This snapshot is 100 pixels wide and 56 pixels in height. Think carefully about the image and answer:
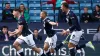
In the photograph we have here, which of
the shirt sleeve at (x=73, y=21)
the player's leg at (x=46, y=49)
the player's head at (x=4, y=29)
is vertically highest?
the shirt sleeve at (x=73, y=21)

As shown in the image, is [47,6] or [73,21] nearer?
[73,21]

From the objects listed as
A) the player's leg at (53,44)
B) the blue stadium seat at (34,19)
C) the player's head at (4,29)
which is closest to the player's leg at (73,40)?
the player's leg at (53,44)

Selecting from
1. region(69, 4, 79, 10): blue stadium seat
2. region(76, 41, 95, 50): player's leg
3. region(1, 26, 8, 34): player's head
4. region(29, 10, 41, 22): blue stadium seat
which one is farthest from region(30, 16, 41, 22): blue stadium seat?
region(76, 41, 95, 50): player's leg

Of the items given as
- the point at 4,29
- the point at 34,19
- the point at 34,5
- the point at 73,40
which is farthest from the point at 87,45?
the point at 34,5

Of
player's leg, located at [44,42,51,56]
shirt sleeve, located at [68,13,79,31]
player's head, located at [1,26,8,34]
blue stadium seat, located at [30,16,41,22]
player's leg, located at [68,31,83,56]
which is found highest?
shirt sleeve, located at [68,13,79,31]

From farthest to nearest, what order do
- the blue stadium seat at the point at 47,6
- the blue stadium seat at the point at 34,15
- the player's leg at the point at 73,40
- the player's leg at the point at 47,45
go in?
the blue stadium seat at the point at 47,6
the blue stadium seat at the point at 34,15
the player's leg at the point at 47,45
the player's leg at the point at 73,40

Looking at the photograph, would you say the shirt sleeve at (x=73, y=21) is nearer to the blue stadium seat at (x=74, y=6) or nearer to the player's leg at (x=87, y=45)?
the player's leg at (x=87, y=45)

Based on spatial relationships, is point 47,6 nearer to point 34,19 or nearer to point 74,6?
point 34,19

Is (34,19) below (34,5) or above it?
below

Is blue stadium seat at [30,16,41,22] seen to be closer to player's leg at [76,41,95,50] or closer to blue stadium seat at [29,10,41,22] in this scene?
blue stadium seat at [29,10,41,22]

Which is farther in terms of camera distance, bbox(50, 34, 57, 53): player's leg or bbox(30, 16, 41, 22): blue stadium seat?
bbox(30, 16, 41, 22): blue stadium seat

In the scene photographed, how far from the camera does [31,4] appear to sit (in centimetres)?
2016

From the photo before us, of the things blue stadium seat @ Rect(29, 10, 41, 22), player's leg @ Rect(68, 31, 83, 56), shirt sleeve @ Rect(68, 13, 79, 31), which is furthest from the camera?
blue stadium seat @ Rect(29, 10, 41, 22)

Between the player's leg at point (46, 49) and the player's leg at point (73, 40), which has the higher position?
the player's leg at point (73, 40)
